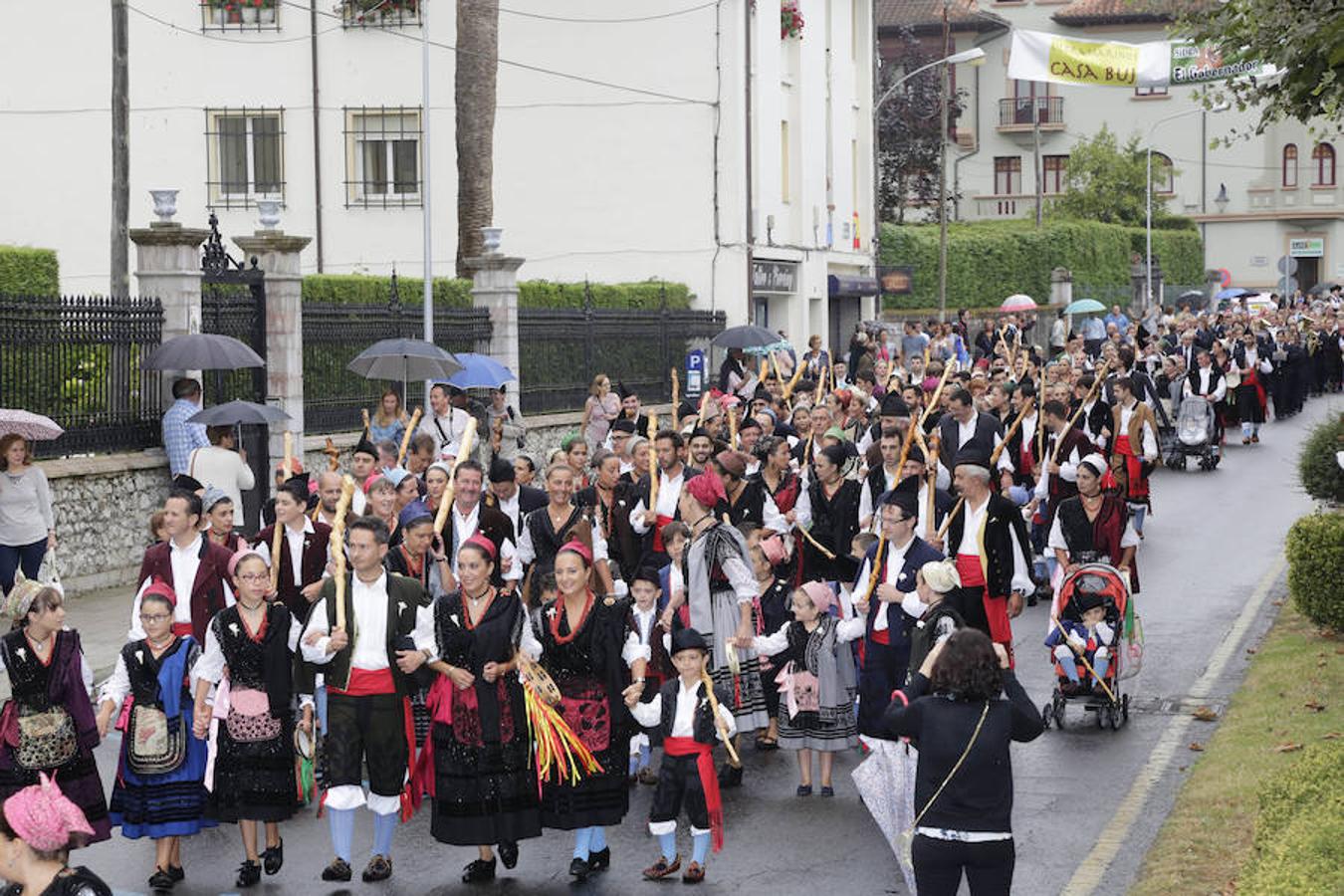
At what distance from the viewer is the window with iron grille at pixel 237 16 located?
35.4 meters

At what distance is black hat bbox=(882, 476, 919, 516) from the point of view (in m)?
11.1

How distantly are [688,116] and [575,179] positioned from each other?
2415 millimetres

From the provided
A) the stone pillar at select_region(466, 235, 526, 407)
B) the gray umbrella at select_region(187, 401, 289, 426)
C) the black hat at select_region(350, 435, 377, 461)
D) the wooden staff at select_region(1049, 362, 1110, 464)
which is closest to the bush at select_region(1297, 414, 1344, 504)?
the wooden staff at select_region(1049, 362, 1110, 464)

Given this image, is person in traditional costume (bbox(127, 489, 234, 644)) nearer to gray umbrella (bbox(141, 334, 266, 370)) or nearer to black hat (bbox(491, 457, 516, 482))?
black hat (bbox(491, 457, 516, 482))

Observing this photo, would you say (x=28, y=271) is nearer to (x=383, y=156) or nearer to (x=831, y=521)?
(x=831, y=521)

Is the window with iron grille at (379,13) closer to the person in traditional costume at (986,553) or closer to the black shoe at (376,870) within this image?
the person in traditional costume at (986,553)

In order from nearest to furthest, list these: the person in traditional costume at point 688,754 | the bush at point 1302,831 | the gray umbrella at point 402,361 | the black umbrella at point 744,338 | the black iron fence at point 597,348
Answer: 1. the bush at point 1302,831
2. the person in traditional costume at point 688,754
3. the gray umbrella at point 402,361
4. the black umbrella at point 744,338
5. the black iron fence at point 597,348

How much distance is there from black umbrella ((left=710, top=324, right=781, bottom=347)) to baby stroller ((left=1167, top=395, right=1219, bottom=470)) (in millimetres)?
5951

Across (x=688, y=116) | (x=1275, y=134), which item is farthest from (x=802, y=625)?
(x=1275, y=134)

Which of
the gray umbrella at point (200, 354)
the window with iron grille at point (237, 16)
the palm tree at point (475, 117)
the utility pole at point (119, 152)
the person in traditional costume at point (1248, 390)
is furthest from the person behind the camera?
the window with iron grille at point (237, 16)

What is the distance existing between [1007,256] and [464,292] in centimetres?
3461

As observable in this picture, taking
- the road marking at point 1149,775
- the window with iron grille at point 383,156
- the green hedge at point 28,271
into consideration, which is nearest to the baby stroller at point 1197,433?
the road marking at point 1149,775

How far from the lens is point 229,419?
50.4 feet

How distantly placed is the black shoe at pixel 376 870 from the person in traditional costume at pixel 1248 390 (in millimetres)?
24178
